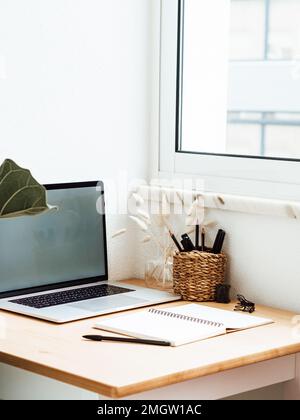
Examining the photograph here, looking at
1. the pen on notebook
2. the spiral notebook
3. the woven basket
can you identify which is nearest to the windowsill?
the woven basket

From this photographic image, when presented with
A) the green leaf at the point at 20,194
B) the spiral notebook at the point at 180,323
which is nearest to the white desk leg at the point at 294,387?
the spiral notebook at the point at 180,323

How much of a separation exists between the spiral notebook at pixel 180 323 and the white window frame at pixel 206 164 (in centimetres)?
35

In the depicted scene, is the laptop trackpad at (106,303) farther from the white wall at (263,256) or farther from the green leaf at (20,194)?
the green leaf at (20,194)

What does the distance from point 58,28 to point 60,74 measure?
120 mm

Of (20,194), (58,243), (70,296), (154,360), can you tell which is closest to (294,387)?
(154,360)

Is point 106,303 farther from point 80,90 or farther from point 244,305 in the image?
point 80,90

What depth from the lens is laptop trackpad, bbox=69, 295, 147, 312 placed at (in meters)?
2.16

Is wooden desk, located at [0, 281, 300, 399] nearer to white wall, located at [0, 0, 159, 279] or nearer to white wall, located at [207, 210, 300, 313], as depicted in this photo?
white wall, located at [207, 210, 300, 313]

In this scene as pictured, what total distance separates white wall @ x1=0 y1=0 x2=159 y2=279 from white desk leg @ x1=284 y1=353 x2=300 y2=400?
2.16 feet

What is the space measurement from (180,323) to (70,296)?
359 mm

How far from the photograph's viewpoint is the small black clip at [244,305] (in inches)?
86.1

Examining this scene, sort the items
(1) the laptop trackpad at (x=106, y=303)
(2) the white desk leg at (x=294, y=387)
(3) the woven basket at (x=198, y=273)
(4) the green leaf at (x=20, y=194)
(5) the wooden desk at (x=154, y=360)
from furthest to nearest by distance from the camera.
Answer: (3) the woven basket at (x=198, y=273) → (1) the laptop trackpad at (x=106, y=303) → (2) the white desk leg at (x=294, y=387) → (5) the wooden desk at (x=154, y=360) → (4) the green leaf at (x=20, y=194)

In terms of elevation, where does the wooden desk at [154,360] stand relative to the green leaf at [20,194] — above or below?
below

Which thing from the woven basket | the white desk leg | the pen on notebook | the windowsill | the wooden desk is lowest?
the white desk leg
